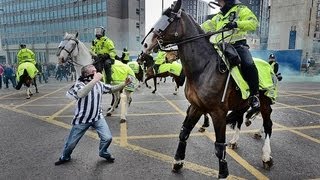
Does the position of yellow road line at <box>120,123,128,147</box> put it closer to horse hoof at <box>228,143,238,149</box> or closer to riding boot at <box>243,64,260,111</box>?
horse hoof at <box>228,143,238,149</box>

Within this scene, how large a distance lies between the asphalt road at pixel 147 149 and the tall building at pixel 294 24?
27.1 m

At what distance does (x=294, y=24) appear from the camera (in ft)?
107

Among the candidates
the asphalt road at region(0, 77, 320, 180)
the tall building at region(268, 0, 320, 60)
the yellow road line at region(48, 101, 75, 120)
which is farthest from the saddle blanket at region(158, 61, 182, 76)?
the tall building at region(268, 0, 320, 60)

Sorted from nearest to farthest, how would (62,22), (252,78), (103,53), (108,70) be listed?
(252,78)
(108,70)
(103,53)
(62,22)

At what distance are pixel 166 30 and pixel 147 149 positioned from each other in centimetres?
271

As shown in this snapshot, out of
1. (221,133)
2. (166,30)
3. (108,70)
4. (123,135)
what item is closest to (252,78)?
(221,133)

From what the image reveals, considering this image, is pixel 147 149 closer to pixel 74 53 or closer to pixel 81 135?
pixel 81 135

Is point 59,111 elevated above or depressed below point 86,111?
below

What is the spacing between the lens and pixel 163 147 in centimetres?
562

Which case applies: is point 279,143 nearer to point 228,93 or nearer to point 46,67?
→ point 228,93

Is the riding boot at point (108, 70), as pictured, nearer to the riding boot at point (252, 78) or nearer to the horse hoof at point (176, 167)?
the horse hoof at point (176, 167)

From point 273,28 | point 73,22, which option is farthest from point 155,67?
point 73,22

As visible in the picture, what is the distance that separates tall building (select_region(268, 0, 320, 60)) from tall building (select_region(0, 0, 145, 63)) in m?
36.1

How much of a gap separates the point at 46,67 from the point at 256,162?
88.9 ft
